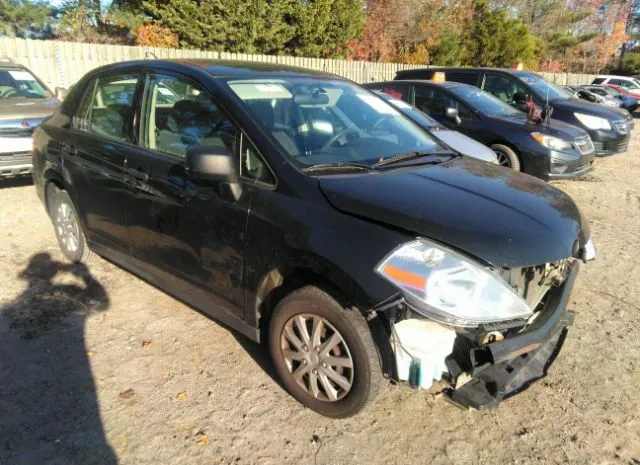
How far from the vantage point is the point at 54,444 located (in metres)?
2.51

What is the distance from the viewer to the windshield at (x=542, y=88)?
376 inches

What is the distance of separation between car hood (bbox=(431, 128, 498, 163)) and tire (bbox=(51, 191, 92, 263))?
A: 13.3 ft

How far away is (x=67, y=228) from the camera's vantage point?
4.55m

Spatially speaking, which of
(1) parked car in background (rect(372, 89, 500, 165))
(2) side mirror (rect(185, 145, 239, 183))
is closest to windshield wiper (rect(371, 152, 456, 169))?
(2) side mirror (rect(185, 145, 239, 183))

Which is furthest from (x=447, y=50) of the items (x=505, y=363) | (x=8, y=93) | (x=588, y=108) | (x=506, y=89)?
(x=505, y=363)

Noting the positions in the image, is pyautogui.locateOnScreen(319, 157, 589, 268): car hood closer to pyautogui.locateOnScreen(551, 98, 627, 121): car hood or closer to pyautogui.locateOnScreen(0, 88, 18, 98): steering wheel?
pyautogui.locateOnScreen(0, 88, 18, 98): steering wheel

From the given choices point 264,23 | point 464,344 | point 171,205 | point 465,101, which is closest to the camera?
point 464,344

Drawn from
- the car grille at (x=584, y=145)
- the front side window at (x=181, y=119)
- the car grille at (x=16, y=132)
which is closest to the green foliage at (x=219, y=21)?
the car grille at (x=16, y=132)

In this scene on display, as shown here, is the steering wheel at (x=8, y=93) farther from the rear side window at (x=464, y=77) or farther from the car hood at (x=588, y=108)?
the car hood at (x=588, y=108)

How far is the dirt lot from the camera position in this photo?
2512mm

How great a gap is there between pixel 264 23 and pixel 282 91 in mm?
16500

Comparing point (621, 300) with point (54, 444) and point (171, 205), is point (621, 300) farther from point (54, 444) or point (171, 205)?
point (54, 444)

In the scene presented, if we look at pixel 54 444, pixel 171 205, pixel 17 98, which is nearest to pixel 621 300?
pixel 171 205

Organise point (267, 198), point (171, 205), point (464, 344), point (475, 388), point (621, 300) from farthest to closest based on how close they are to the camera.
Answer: point (621, 300) → point (171, 205) → point (267, 198) → point (475, 388) → point (464, 344)
